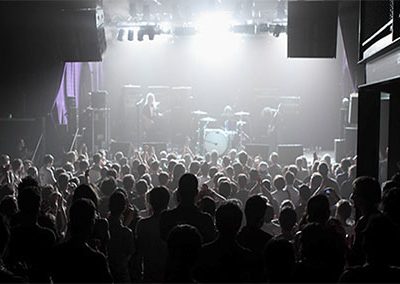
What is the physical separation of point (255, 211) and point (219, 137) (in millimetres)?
16111

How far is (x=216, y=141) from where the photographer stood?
20391 millimetres

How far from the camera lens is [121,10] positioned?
19.8 meters

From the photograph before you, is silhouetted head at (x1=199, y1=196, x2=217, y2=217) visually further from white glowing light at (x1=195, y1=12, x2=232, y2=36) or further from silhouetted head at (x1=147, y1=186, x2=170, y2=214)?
white glowing light at (x1=195, y1=12, x2=232, y2=36)

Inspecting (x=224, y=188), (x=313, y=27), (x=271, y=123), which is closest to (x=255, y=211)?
(x=224, y=188)

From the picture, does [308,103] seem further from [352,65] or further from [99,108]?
[352,65]

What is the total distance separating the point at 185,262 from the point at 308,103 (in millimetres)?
21892

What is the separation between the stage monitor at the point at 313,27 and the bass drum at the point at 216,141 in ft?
25.4

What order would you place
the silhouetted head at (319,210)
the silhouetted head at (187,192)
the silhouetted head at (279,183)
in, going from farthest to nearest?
the silhouetted head at (279,183)
the silhouetted head at (187,192)
the silhouetted head at (319,210)

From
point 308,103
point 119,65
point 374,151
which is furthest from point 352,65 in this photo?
point 119,65

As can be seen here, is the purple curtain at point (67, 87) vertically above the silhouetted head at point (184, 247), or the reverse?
the purple curtain at point (67, 87)

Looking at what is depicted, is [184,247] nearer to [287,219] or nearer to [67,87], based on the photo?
[287,219]

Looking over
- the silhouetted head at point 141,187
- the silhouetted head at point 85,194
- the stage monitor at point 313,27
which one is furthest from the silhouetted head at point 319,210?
the stage monitor at point 313,27

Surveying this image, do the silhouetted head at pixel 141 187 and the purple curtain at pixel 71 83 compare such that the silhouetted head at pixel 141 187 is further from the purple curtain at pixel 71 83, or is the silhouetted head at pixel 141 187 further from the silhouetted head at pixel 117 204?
the purple curtain at pixel 71 83

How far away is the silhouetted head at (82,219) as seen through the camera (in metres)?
3.79
